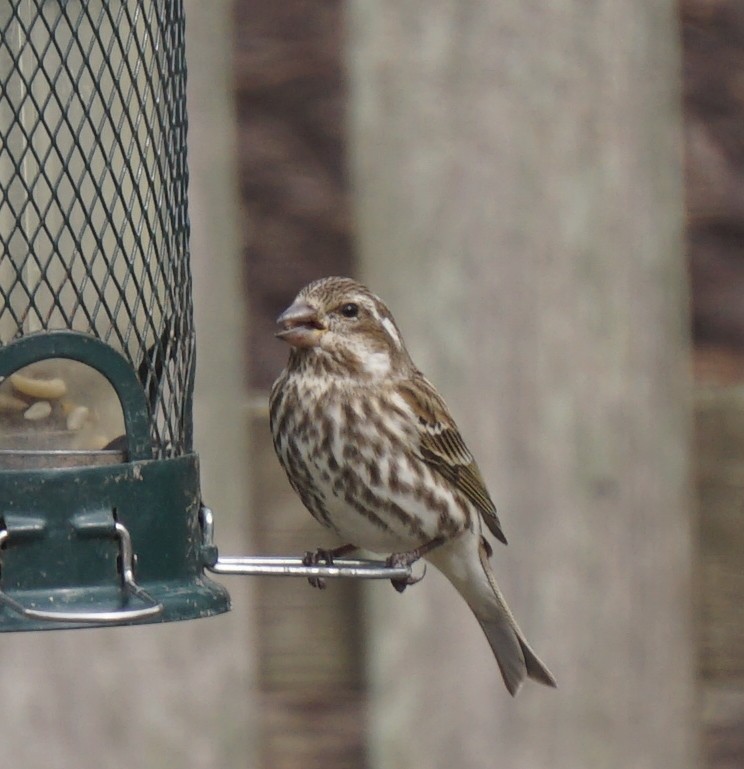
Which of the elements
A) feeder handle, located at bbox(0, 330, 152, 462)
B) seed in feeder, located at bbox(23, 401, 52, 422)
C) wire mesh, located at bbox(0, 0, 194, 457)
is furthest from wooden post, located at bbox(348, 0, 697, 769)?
seed in feeder, located at bbox(23, 401, 52, 422)

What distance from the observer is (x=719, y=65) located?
5.37m

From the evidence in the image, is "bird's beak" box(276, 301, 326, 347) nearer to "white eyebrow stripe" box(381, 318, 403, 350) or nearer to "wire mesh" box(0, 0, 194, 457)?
"white eyebrow stripe" box(381, 318, 403, 350)

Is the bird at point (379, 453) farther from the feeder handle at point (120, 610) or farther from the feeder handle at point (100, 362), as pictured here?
the feeder handle at point (120, 610)

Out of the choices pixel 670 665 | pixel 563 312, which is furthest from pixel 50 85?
pixel 670 665

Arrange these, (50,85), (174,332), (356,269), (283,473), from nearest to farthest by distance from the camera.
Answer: (50,85)
(174,332)
(356,269)
(283,473)

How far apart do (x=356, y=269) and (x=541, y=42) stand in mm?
638

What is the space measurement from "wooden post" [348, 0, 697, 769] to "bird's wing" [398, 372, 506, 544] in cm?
6

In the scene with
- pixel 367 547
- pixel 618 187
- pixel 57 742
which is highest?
pixel 618 187

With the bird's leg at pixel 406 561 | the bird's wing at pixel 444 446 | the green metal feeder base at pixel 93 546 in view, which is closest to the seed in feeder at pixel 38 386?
the green metal feeder base at pixel 93 546

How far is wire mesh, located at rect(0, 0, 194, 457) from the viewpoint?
464 cm

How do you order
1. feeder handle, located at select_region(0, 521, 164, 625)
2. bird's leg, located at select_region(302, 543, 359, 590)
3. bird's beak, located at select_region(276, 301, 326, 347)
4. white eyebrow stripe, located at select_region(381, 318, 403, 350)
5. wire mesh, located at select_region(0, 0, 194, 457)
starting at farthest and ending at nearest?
1. white eyebrow stripe, located at select_region(381, 318, 403, 350)
2. bird's beak, located at select_region(276, 301, 326, 347)
3. bird's leg, located at select_region(302, 543, 359, 590)
4. wire mesh, located at select_region(0, 0, 194, 457)
5. feeder handle, located at select_region(0, 521, 164, 625)

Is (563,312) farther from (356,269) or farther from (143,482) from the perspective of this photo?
(143,482)

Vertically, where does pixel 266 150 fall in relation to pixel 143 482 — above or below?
above

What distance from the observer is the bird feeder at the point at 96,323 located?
4.54 m
